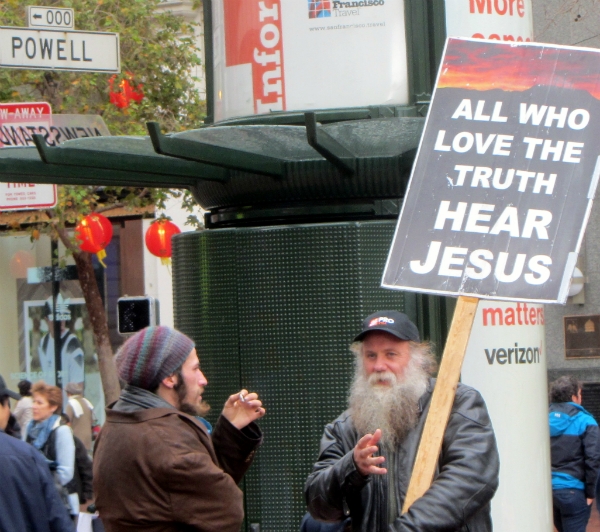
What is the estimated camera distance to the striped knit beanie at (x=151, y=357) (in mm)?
3977

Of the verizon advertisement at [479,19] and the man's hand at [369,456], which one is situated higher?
the verizon advertisement at [479,19]

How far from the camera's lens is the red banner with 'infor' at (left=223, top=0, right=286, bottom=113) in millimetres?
6535

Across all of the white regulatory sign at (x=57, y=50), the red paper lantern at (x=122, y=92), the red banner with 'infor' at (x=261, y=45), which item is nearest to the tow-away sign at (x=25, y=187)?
the white regulatory sign at (x=57, y=50)

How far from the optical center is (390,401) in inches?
158

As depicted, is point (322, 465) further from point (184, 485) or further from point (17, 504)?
point (17, 504)

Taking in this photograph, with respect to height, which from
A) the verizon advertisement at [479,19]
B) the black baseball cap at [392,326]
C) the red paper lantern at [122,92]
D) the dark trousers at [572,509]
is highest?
the red paper lantern at [122,92]

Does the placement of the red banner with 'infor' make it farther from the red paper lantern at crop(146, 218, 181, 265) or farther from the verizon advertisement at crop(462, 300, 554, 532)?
the red paper lantern at crop(146, 218, 181, 265)

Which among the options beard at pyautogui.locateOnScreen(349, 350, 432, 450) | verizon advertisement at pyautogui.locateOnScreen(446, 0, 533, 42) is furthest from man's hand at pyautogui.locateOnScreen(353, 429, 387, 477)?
verizon advertisement at pyautogui.locateOnScreen(446, 0, 533, 42)

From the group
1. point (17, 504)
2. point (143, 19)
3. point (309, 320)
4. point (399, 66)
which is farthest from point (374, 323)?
point (143, 19)

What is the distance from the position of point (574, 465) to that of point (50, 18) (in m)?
5.37

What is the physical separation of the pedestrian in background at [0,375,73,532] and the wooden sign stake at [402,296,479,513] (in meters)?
1.65

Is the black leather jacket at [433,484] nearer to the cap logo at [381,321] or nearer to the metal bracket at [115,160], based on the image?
the cap logo at [381,321]

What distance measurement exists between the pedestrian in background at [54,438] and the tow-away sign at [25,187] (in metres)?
1.51

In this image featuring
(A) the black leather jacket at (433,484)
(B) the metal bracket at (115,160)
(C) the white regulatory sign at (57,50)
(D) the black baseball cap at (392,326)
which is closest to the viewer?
(A) the black leather jacket at (433,484)
